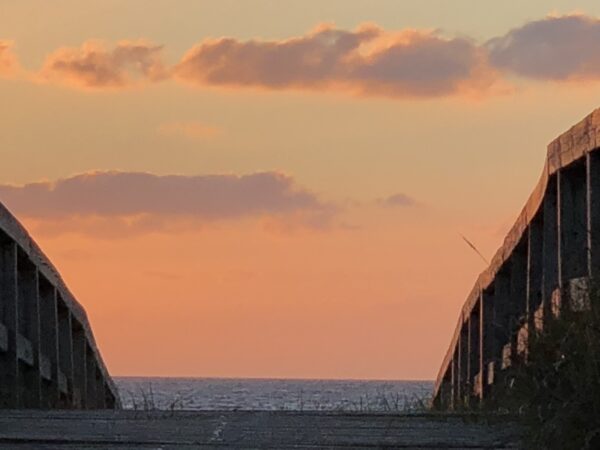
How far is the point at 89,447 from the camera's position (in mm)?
7516

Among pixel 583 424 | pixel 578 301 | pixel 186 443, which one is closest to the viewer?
pixel 583 424

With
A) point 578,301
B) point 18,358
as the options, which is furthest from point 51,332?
point 578,301

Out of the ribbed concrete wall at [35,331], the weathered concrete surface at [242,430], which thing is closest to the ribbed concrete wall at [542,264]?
the weathered concrete surface at [242,430]

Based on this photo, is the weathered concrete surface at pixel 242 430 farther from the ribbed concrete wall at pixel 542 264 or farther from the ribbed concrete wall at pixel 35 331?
the ribbed concrete wall at pixel 35 331

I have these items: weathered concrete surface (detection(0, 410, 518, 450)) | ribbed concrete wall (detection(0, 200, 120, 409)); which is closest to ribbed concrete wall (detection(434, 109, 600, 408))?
weathered concrete surface (detection(0, 410, 518, 450))

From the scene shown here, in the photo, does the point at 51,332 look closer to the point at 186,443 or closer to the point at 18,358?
the point at 18,358

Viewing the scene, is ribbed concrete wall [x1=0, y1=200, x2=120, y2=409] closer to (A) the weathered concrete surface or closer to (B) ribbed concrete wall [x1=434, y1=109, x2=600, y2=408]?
(A) the weathered concrete surface

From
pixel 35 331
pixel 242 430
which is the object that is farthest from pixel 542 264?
pixel 35 331

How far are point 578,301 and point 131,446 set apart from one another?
210 cm

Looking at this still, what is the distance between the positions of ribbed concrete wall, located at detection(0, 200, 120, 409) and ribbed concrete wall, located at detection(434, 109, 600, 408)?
3.22 metres

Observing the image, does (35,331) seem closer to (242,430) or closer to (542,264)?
(542,264)

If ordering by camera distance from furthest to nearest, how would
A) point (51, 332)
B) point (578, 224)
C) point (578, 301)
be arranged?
1. point (51, 332)
2. point (578, 224)
3. point (578, 301)

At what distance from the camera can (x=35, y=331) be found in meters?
13.5

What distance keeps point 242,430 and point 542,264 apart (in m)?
3.89
